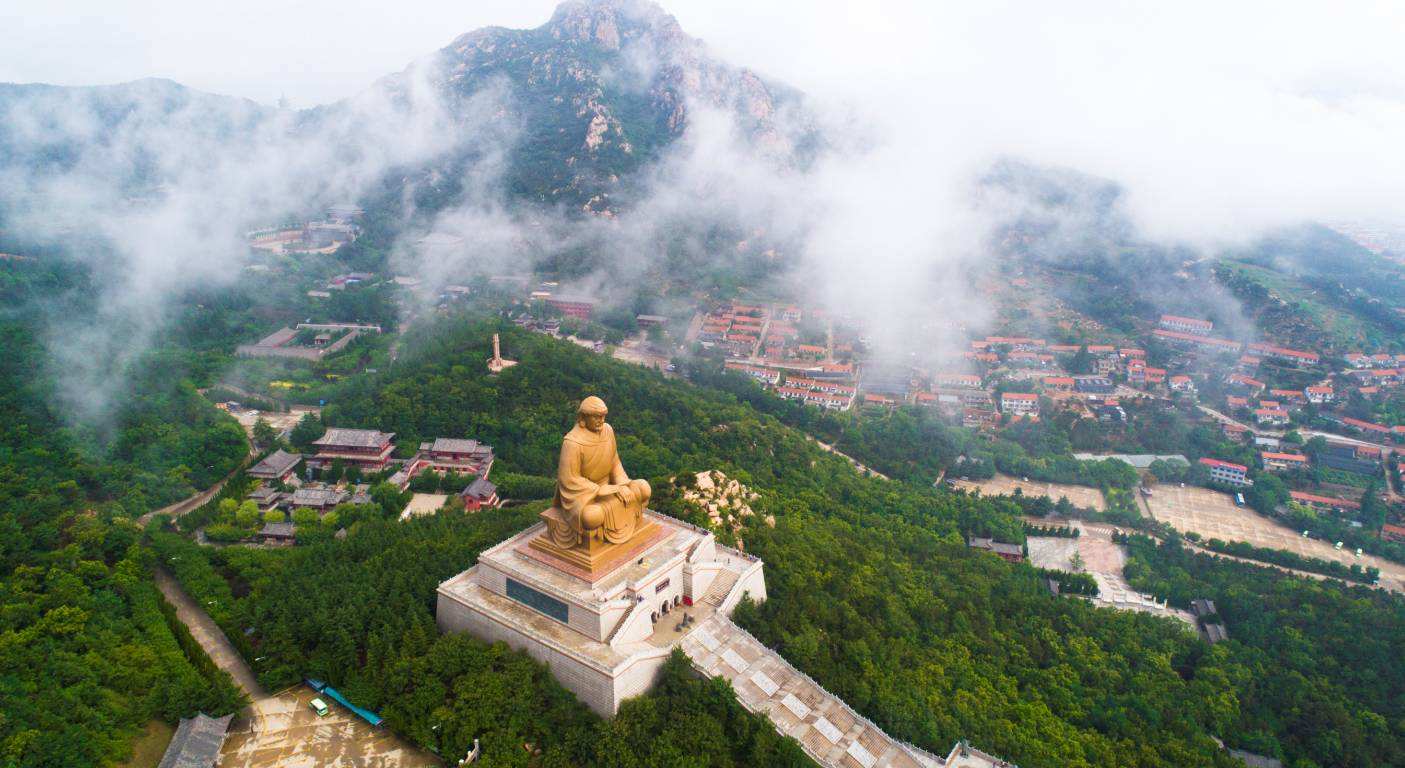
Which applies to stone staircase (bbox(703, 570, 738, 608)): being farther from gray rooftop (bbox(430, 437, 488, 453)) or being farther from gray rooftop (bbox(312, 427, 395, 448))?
gray rooftop (bbox(312, 427, 395, 448))

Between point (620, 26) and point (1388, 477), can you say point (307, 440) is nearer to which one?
point (1388, 477)

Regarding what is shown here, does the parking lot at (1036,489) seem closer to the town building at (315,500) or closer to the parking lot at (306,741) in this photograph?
the town building at (315,500)

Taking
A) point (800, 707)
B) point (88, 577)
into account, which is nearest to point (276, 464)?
point (88, 577)

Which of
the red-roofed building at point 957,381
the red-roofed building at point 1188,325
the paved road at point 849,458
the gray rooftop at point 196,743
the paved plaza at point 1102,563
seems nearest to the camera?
the gray rooftop at point 196,743

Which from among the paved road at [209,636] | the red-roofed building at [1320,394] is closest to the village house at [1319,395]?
the red-roofed building at [1320,394]

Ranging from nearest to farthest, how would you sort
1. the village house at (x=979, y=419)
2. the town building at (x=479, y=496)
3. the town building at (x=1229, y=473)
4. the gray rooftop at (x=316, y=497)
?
the gray rooftop at (x=316, y=497) → the town building at (x=479, y=496) → the town building at (x=1229, y=473) → the village house at (x=979, y=419)

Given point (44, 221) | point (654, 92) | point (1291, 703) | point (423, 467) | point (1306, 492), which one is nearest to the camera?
point (1291, 703)

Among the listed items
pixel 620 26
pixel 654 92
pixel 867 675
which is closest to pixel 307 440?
pixel 867 675

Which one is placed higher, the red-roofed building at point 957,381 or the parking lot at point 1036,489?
the red-roofed building at point 957,381
